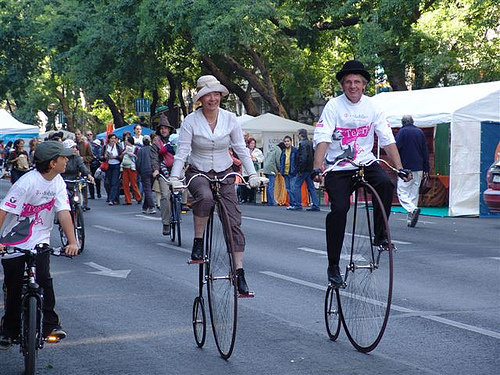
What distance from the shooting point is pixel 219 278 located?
7227 mm

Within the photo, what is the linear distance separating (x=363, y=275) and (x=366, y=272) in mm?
40

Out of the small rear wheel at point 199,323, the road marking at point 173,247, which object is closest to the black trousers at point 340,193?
the small rear wheel at point 199,323

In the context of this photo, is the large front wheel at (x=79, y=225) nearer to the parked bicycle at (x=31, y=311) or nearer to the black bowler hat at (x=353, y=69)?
the black bowler hat at (x=353, y=69)

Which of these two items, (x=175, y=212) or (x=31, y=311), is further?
(x=175, y=212)

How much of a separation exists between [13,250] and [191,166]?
1.68 metres

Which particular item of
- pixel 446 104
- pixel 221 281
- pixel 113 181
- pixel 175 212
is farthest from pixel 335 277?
pixel 113 181

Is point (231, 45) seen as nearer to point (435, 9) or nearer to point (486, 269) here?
point (435, 9)

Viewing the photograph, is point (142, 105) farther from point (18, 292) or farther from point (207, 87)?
point (18, 292)

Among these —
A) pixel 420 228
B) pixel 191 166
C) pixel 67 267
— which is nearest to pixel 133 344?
pixel 191 166

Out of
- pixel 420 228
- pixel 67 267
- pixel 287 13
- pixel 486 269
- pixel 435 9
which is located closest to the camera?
pixel 486 269

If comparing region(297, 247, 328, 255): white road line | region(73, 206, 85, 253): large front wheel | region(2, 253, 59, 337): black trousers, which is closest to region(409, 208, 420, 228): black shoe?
region(297, 247, 328, 255): white road line

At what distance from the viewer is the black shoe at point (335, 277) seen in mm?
7499

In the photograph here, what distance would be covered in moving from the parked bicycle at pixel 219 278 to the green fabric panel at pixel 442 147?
15783 mm

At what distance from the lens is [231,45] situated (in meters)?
33.3
